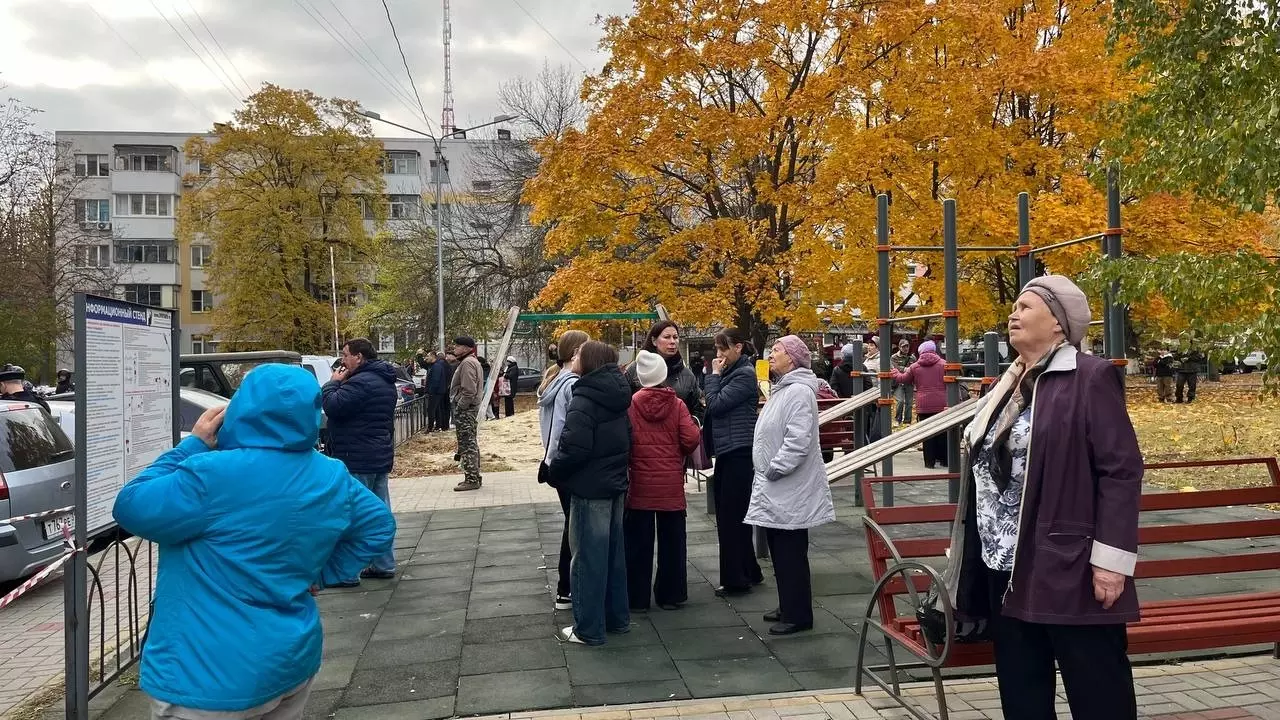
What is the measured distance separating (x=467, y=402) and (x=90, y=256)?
36381mm

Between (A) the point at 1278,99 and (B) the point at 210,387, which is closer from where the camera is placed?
(A) the point at 1278,99

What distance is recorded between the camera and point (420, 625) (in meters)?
5.61

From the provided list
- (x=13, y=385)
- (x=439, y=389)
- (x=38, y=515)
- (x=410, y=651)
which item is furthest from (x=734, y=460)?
(x=439, y=389)

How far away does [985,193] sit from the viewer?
15305 millimetres

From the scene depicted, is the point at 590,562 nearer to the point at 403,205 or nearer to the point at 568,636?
the point at 568,636

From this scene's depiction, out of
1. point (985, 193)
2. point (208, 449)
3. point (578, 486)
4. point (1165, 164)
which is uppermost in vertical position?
point (985, 193)

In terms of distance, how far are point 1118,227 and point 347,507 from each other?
213 inches

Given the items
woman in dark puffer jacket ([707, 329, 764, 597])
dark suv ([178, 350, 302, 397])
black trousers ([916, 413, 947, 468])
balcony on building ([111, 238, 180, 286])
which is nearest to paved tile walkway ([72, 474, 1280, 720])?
woman in dark puffer jacket ([707, 329, 764, 597])

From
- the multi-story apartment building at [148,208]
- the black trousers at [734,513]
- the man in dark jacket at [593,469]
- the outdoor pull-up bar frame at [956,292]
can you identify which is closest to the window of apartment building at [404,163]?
the multi-story apartment building at [148,208]

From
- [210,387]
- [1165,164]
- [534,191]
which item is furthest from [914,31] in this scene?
[210,387]

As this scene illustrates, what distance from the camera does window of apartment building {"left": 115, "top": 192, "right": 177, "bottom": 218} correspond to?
60719 millimetres

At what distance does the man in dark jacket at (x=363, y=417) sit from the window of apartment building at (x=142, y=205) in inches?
2461

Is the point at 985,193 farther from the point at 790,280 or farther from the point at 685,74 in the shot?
the point at 685,74

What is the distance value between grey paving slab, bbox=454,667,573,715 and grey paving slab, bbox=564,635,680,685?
0.37 feet
